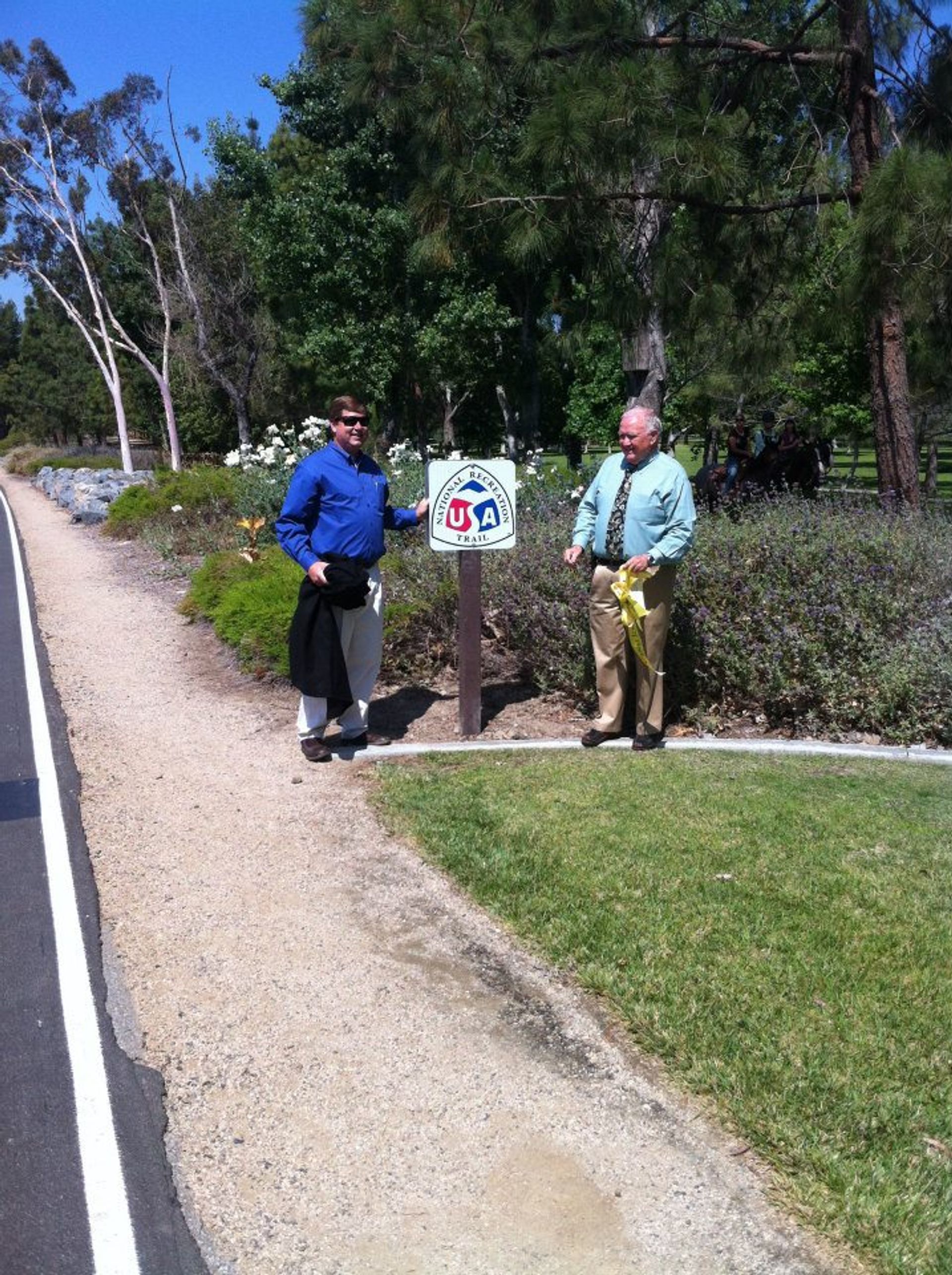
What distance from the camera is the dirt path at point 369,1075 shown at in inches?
113

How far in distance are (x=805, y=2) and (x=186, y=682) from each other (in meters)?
7.43

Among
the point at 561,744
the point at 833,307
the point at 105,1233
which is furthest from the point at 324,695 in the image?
the point at 833,307

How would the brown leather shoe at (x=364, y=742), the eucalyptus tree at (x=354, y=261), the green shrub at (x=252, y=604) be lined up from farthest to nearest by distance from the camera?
the eucalyptus tree at (x=354, y=261) < the green shrub at (x=252, y=604) < the brown leather shoe at (x=364, y=742)

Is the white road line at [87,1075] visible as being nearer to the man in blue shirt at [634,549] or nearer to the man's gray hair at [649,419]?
the man in blue shirt at [634,549]

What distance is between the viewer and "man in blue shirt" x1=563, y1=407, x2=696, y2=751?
20.2ft

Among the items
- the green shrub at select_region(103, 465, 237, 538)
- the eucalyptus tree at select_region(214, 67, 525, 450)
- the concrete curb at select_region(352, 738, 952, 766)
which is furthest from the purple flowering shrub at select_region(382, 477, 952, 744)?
the eucalyptus tree at select_region(214, 67, 525, 450)

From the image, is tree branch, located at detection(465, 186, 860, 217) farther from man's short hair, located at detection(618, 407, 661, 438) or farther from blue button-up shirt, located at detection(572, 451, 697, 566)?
blue button-up shirt, located at detection(572, 451, 697, 566)

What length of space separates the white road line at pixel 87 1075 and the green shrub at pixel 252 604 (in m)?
2.42

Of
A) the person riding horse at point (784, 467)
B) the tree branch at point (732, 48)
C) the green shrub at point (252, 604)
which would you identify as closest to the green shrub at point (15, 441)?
the green shrub at point (252, 604)

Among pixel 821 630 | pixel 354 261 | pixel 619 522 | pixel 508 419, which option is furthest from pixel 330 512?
pixel 508 419

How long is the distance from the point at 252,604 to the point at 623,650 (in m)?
3.74

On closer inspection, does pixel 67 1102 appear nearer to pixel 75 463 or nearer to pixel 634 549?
pixel 634 549

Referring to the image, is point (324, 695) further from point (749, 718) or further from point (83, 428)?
point (83, 428)

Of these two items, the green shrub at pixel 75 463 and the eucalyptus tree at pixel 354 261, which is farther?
the green shrub at pixel 75 463
